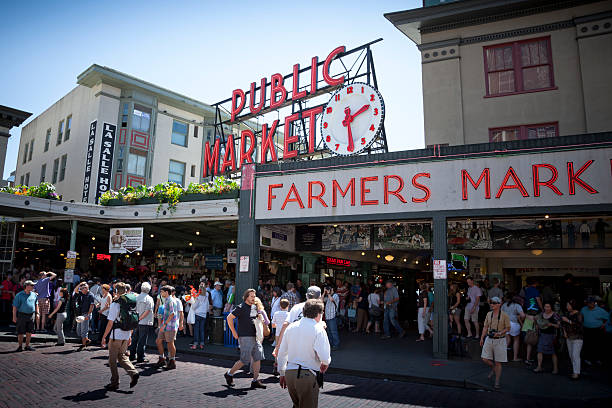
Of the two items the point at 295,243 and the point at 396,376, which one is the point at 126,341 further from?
the point at 295,243

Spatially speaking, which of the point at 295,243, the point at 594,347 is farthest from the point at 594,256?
the point at 295,243

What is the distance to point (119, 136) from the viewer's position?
103 feet

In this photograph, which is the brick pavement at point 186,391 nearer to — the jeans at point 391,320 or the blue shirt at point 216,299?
the blue shirt at point 216,299

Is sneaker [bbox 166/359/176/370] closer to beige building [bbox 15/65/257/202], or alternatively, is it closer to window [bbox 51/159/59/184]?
beige building [bbox 15/65/257/202]

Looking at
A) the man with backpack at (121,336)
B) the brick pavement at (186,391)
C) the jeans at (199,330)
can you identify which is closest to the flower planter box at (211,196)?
the jeans at (199,330)

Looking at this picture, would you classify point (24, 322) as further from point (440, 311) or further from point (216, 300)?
point (440, 311)

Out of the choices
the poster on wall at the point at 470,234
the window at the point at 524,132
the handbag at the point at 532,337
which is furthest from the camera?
the window at the point at 524,132

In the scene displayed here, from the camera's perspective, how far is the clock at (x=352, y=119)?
18703 millimetres

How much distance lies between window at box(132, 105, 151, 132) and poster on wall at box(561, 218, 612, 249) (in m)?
27.0

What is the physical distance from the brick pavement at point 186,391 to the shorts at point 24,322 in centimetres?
149

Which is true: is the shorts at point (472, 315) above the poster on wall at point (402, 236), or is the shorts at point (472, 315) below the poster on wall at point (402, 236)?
below

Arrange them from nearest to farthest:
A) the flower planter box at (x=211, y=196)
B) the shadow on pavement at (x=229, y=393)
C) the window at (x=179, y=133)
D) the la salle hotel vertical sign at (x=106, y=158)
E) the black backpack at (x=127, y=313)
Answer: the shadow on pavement at (x=229, y=393)
the black backpack at (x=127, y=313)
the flower planter box at (x=211, y=196)
the la salle hotel vertical sign at (x=106, y=158)
the window at (x=179, y=133)

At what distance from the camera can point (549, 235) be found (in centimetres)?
1545

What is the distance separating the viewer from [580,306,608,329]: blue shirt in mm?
12695
